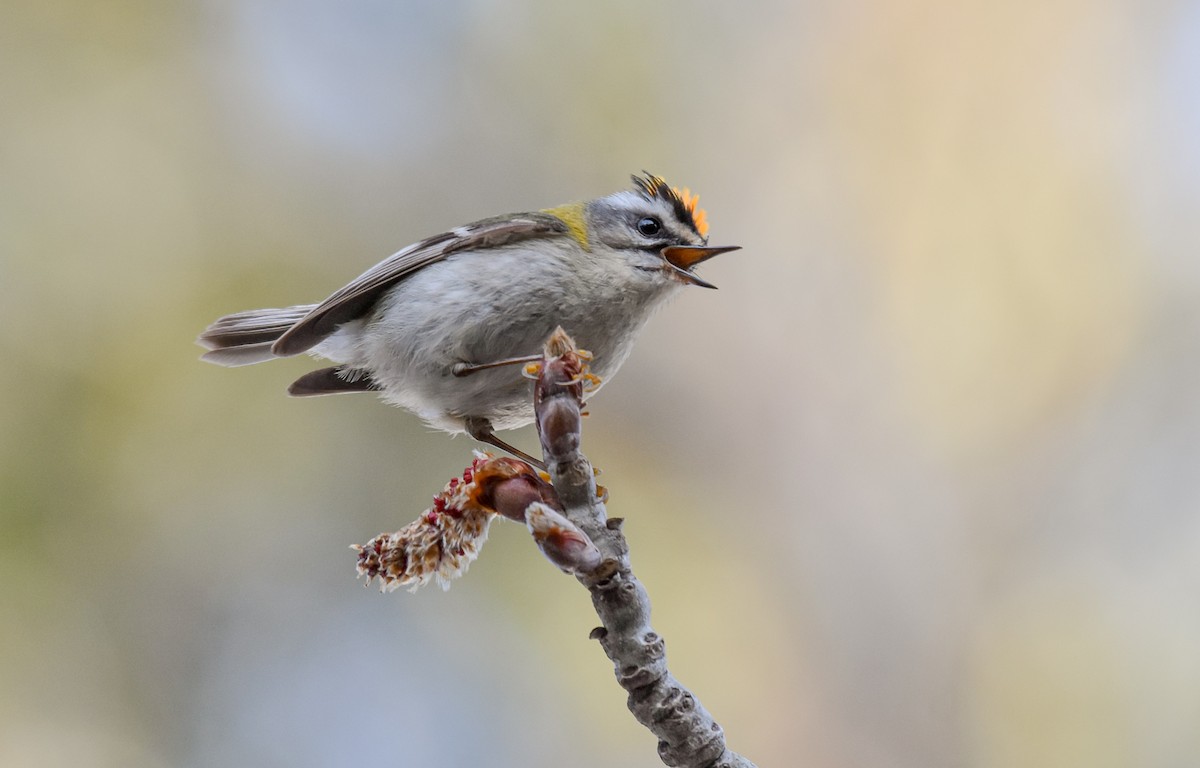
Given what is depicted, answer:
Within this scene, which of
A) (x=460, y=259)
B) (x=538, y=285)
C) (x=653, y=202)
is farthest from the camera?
(x=653, y=202)

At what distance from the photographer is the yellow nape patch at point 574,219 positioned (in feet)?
7.22

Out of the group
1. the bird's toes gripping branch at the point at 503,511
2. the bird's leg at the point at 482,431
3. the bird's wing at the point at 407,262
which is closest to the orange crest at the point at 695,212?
the bird's wing at the point at 407,262

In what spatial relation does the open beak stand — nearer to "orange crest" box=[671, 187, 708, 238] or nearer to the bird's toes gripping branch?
"orange crest" box=[671, 187, 708, 238]

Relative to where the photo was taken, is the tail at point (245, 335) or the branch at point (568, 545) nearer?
the branch at point (568, 545)

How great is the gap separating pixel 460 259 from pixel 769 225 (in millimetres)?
1498

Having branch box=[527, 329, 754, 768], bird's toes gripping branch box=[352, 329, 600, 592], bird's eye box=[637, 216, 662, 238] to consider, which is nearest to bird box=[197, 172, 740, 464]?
bird's eye box=[637, 216, 662, 238]

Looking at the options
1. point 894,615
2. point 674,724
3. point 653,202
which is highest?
point 653,202

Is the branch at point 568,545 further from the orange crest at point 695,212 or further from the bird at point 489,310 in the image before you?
the orange crest at point 695,212

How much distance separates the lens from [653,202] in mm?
2359

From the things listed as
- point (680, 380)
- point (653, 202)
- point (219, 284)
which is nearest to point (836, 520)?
point (680, 380)

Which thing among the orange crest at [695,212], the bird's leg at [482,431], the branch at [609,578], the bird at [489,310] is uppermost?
the orange crest at [695,212]

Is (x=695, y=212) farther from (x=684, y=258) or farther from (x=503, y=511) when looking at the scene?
(x=503, y=511)

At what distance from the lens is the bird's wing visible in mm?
2166

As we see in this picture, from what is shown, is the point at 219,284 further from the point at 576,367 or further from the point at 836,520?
the point at 576,367
